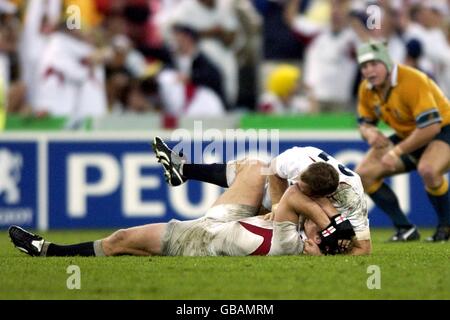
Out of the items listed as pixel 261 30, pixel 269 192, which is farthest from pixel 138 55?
pixel 269 192

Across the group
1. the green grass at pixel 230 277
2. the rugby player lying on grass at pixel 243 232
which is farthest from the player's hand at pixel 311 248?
the green grass at pixel 230 277

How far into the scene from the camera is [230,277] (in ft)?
29.5

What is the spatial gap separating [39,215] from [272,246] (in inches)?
248

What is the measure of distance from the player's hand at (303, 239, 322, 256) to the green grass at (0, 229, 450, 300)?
5.5 inches

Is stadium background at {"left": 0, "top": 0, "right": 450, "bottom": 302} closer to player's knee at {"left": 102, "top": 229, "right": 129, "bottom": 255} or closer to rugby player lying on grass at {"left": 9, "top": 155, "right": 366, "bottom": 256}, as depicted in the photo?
rugby player lying on grass at {"left": 9, "top": 155, "right": 366, "bottom": 256}

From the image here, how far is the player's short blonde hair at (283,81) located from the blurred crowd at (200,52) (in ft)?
0.05

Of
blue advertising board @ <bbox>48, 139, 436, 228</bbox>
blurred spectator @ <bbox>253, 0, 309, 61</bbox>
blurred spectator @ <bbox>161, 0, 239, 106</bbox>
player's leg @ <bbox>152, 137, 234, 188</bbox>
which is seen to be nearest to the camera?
player's leg @ <bbox>152, 137, 234, 188</bbox>

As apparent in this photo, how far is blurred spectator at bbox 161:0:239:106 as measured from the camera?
1825 centimetres

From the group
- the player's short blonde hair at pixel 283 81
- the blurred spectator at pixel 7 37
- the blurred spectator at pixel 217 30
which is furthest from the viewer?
the blurred spectator at pixel 217 30

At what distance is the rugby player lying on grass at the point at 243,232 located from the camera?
31.9ft

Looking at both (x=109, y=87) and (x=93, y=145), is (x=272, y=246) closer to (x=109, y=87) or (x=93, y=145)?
(x=93, y=145)

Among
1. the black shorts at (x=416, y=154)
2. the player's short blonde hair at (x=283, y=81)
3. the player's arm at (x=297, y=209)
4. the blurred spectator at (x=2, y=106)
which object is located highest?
the player's short blonde hair at (x=283, y=81)

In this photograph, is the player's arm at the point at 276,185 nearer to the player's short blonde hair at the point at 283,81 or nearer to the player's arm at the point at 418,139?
the player's arm at the point at 418,139

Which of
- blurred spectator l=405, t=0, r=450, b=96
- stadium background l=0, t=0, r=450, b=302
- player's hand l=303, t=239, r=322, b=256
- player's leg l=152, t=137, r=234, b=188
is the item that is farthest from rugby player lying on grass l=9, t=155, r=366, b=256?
blurred spectator l=405, t=0, r=450, b=96
